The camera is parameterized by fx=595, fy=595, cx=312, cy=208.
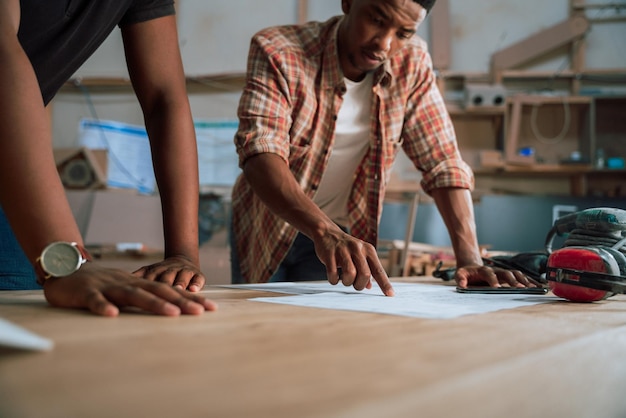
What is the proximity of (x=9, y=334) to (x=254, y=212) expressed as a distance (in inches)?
55.7

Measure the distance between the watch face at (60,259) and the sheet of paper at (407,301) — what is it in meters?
0.25

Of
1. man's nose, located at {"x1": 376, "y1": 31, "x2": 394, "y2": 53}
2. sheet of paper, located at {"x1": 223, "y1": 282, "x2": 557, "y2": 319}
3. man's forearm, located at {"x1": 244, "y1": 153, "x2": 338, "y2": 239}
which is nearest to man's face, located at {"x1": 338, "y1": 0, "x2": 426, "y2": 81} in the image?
man's nose, located at {"x1": 376, "y1": 31, "x2": 394, "y2": 53}

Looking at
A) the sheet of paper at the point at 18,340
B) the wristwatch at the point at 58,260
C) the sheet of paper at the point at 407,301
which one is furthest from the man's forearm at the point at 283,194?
the sheet of paper at the point at 18,340

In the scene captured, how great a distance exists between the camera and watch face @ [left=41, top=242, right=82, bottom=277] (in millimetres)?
658

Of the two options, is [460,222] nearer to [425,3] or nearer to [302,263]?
[302,263]

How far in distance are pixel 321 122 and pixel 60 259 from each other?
1.11m

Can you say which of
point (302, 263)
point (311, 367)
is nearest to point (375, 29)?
point (302, 263)

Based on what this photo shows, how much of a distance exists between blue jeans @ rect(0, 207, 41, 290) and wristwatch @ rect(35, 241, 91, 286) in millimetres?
485

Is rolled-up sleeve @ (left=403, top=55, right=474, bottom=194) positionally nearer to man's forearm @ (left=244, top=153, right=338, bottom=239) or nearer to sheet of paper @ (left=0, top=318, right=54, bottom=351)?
man's forearm @ (left=244, top=153, right=338, bottom=239)

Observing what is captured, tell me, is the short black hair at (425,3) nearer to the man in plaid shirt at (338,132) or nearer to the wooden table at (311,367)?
the man in plaid shirt at (338,132)

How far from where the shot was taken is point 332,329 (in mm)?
535

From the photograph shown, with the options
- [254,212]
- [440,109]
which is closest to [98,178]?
[254,212]

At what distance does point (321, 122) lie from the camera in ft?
5.54

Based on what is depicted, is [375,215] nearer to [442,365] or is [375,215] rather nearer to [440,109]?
[440,109]
